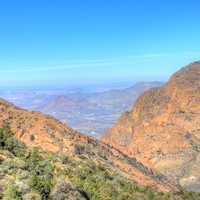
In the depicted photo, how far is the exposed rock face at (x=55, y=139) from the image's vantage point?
2579 inches

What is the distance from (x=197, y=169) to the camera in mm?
126188

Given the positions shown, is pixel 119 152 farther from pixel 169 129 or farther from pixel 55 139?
pixel 169 129

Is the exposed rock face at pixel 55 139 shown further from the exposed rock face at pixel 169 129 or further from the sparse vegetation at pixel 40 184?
the exposed rock face at pixel 169 129

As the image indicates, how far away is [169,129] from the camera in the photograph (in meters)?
159

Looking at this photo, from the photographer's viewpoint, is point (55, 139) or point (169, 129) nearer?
point (55, 139)

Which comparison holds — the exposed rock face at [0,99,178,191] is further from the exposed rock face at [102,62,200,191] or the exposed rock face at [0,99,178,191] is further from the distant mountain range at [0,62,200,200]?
the exposed rock face at [102,62,200,191]

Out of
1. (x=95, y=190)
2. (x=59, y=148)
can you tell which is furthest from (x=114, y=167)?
(x=95, y=190)

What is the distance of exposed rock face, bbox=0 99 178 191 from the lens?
65.5 meters

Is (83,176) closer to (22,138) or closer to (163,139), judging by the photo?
(22,138)

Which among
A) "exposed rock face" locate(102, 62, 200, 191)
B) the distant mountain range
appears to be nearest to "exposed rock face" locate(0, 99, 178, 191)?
the distant mountain range

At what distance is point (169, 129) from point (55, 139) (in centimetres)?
9817

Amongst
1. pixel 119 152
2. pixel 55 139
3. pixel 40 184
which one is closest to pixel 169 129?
pixel 119 152

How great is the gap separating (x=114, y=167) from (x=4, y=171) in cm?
4223

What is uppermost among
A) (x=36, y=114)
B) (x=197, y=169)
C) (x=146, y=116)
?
(x=36, y=114)
